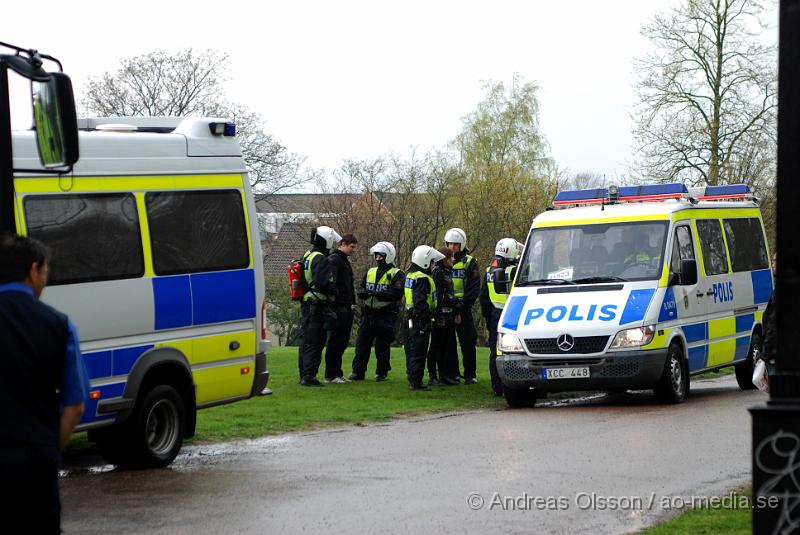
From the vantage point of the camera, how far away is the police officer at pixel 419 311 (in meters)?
17.9

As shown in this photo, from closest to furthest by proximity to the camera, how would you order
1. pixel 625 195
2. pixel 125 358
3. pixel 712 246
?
pixel 125 358 < pixel 712 246 < pixel 625 195

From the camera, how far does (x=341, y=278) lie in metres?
18.2

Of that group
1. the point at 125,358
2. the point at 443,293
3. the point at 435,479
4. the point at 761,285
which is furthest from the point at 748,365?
the point at 125,358

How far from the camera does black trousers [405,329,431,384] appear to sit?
17.8 m

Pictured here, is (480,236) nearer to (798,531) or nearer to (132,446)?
(132,446)

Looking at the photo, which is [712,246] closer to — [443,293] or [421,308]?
[443,293]

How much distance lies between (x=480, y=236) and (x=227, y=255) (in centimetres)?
4578

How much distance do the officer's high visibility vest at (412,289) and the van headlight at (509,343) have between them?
2.31 m

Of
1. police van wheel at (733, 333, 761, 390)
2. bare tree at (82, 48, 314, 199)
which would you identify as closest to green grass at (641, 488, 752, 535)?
police van wheel at (733, 333, 761, 390)

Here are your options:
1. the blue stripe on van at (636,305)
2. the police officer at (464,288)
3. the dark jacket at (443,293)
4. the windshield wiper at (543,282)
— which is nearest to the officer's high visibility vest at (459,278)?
the police officer at (464,288)

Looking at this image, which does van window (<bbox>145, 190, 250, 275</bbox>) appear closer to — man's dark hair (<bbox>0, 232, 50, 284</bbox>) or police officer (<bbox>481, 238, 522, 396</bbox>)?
man's dark hair (<bbox>0, 232, 50, 284</bbox>)

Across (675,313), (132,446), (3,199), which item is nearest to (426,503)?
(132,446)

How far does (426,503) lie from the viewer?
9016mm

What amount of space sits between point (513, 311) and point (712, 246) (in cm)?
336
